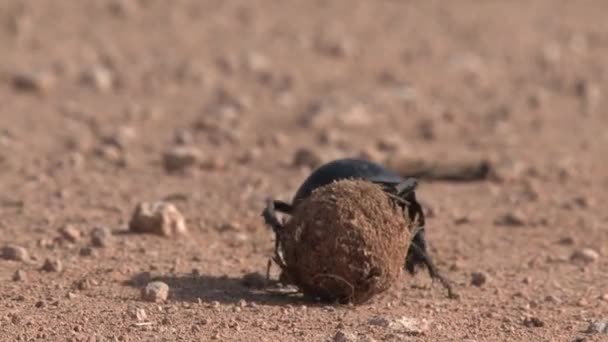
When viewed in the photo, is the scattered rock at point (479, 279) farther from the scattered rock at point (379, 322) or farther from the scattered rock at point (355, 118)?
the scattered rock at point (355, 118)

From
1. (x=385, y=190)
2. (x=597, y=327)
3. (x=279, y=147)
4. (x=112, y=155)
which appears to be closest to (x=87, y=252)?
(x=385, y=190)

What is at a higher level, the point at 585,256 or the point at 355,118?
the point at 355,118

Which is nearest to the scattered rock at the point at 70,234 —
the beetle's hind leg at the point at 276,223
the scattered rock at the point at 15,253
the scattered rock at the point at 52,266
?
the scattered rock at the point at 15,253

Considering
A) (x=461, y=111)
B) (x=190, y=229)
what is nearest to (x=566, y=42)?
(x=461, y=111)

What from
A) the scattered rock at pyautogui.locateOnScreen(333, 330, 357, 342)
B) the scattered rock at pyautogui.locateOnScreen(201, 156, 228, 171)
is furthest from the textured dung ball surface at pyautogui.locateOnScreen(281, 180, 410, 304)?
the scattered rock at pyautogui.locateOnScreen(201, 156, 228, 171)

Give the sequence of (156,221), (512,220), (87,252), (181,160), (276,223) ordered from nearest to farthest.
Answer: (276,223)
(87,252)
(156,221)
(512,220)
(181,160)

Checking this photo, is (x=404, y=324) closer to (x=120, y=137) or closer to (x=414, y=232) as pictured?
(x=414, y=232)

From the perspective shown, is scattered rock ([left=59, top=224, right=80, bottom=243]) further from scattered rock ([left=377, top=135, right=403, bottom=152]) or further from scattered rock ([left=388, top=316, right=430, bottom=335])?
scattered rock ([left=377, top=135, right=403, bottom=152])
